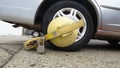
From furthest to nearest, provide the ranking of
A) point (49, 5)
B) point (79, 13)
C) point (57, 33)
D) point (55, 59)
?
point (49, 5)
point (79, 13)
point (57, 33)
point (55, 59)

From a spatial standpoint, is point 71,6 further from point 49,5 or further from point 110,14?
point 110,14

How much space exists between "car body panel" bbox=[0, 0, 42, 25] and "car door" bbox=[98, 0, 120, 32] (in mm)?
947

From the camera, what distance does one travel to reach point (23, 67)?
148 inches

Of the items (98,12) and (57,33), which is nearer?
(57,33)

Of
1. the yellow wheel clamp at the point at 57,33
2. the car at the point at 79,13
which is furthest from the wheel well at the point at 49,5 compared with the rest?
the yellow wheel clamp at the point at 57,33

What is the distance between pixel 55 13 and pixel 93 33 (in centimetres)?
67

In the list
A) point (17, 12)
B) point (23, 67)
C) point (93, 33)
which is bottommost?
point (23, 67)

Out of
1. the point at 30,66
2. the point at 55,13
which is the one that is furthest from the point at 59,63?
the point at 55,13

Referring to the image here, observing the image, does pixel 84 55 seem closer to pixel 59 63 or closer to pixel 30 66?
pixel 59 63

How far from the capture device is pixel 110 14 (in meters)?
4.95

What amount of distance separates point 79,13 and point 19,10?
0.89 m

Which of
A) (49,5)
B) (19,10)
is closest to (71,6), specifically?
(49,5)

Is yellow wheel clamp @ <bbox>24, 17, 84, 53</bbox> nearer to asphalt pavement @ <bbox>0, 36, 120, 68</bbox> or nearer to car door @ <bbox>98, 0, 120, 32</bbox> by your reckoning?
asphalt pavement @ <bbox>0, 36, 120, 68</bbox>

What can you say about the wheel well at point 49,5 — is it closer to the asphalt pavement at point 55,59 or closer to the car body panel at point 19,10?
the car body panel at point 19,10
